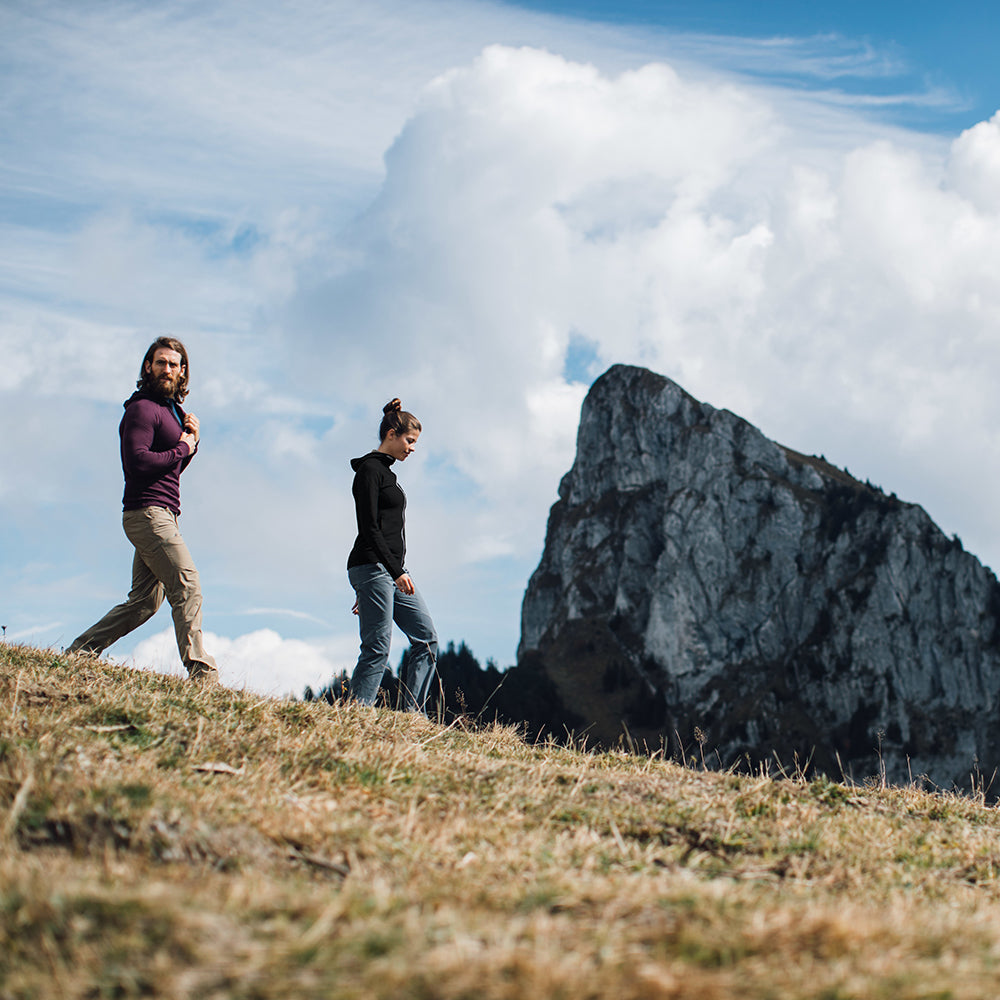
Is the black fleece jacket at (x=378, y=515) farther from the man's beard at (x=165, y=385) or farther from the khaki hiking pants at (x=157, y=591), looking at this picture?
the man's beard at (x=165, y=385)

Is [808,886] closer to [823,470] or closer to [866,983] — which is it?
[866,983]

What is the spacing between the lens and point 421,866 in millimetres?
4766

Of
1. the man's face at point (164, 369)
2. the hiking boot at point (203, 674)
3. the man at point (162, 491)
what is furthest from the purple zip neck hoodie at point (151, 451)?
the hiking boot at point (203, 674)

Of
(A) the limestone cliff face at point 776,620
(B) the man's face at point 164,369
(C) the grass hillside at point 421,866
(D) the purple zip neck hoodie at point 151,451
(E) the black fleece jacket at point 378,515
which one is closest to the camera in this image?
(C) the grass hillside at point 421,866

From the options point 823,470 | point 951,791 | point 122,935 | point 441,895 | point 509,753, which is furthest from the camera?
point 823,470

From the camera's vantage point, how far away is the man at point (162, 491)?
9406 millimetres

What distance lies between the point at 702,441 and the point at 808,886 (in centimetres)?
18436

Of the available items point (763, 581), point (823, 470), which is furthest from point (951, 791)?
point (823, 470)

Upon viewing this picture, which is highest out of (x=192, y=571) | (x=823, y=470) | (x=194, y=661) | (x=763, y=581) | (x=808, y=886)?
(x=823, y=470)

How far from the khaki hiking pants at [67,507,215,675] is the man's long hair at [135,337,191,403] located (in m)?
1.31

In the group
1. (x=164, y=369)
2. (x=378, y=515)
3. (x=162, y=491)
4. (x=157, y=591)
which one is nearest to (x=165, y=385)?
(x=164, y=369)

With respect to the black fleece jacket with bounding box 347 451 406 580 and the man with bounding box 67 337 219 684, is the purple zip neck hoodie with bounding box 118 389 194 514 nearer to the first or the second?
the man with bounding box 67 337 219 684

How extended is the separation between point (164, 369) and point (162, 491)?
1.33 meters

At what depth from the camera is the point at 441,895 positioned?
4.04m
